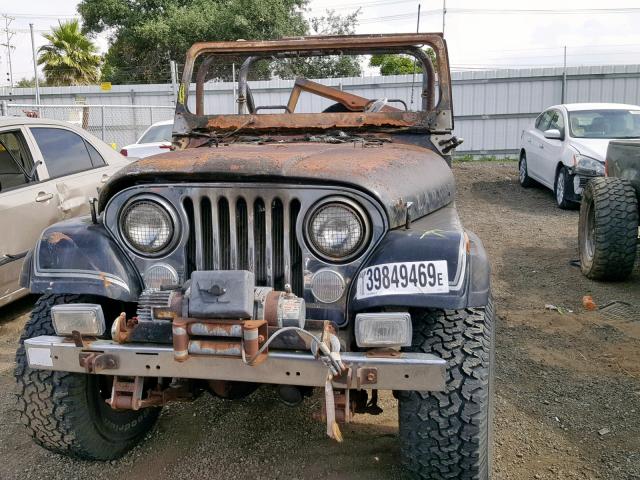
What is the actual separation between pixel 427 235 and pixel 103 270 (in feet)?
3.97

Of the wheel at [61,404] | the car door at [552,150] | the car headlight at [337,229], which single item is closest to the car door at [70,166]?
the wheel at [61,404]


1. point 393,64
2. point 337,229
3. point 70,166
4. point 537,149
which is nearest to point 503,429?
point 337,229

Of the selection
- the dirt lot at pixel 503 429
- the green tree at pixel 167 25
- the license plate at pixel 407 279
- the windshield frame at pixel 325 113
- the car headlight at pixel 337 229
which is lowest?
the dirt lot at pixel 503 429

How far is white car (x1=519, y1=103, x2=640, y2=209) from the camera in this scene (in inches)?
→ 333

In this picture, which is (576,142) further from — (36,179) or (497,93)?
(497,93)

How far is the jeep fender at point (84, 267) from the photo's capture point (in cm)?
240

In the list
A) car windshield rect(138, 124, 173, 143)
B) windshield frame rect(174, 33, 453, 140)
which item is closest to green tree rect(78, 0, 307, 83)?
car windshield rect(138, 124, 173, 143)

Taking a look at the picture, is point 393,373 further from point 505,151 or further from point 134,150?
point 505,151

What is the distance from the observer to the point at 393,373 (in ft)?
6.80

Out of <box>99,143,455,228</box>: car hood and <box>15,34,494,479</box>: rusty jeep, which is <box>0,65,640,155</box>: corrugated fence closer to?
<box>99,143,455,228</box>: car hood

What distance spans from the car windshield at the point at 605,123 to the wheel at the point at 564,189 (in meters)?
0.58

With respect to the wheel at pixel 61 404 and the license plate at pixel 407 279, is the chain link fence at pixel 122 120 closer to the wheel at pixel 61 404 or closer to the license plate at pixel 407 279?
the wheel at pixel 61 404

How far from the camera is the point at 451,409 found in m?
2.24

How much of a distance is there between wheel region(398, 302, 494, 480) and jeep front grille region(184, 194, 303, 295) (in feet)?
1.79
